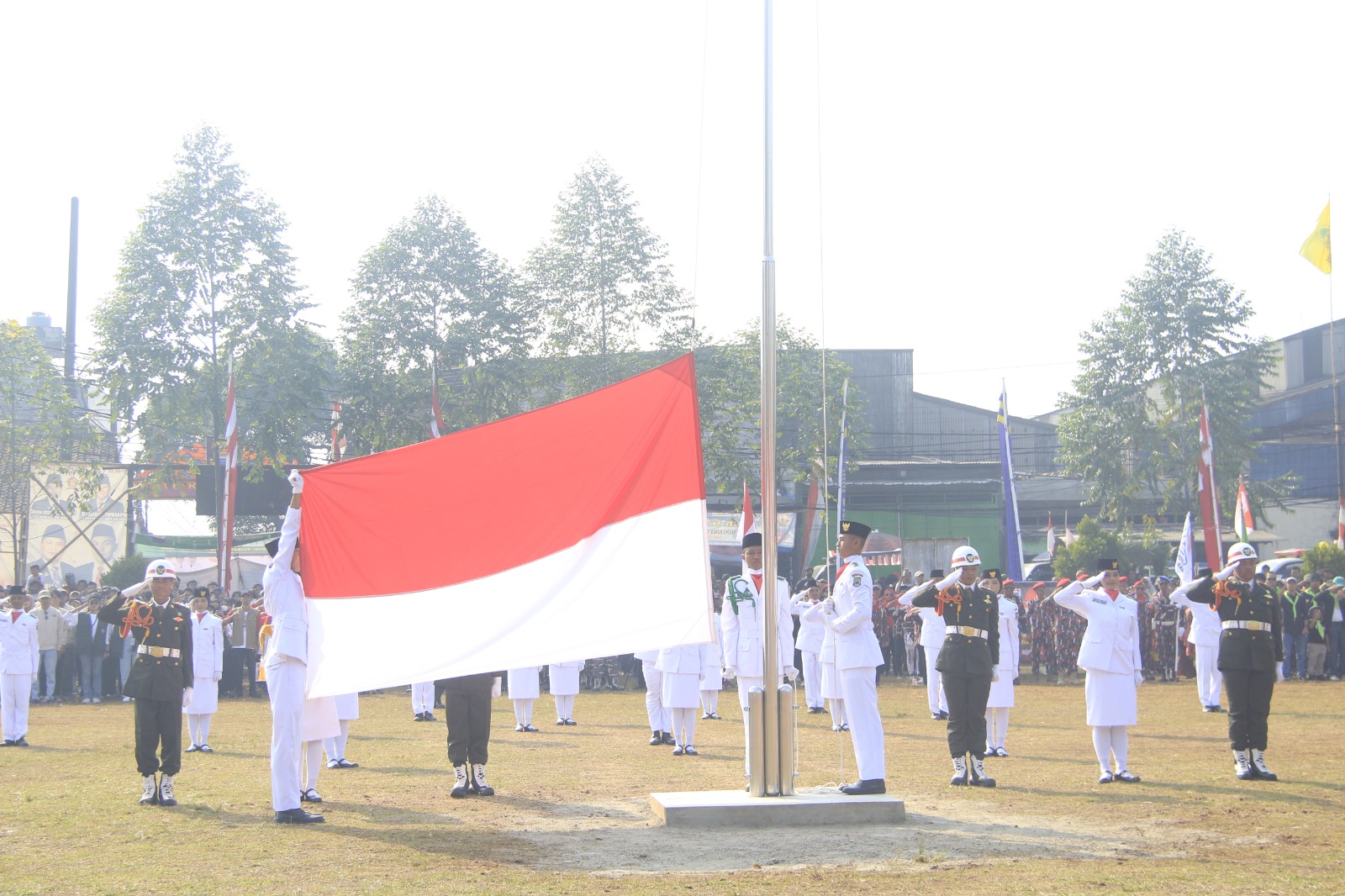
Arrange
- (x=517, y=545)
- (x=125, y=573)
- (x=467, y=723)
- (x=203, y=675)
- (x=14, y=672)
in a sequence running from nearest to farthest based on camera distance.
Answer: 1. (x=517, y=545)
2. (x=467, y=723)
3. (x=203, y=675)
4. (x=14, y=672)
5. (x=125, y=573)

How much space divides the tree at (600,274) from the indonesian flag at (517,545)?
25.9 meters

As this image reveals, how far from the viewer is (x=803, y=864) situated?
820 centimetres

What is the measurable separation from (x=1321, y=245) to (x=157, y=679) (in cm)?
3417

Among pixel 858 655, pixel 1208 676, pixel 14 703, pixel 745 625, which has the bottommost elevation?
pixel 14 703

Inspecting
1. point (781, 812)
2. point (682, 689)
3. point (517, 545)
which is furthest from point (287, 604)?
point (682, 689)

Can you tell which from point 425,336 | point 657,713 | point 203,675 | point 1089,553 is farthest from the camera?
point 425,336

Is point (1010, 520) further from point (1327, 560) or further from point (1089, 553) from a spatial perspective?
point (1327, 560)

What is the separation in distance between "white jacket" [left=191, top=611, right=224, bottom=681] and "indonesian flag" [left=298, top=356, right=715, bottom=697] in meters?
7.96

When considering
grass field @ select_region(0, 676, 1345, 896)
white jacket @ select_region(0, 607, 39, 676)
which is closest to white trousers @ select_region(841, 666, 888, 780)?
grass field @ select_region(0, 676, 1345, 896)

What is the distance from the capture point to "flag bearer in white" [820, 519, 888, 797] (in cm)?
1048

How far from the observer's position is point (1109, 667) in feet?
41.3

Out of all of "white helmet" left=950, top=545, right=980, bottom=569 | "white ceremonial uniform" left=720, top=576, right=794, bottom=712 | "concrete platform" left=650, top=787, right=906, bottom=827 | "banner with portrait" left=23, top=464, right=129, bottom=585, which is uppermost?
"banner with portrait" left=23, top=464, right=129, bottom=585

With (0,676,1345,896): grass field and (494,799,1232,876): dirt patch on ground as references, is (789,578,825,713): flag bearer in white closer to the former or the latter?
(0,676,1345,896): grass field

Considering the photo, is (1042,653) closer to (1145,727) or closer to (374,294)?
(1145,727)
